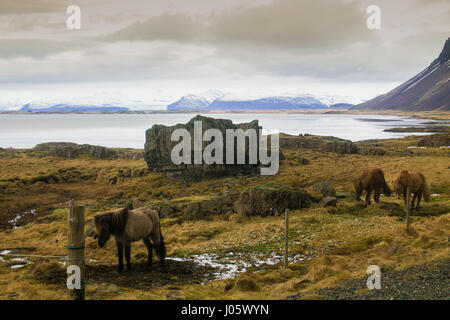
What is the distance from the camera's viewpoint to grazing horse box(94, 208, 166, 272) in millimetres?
13531

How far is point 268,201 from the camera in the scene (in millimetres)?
26938

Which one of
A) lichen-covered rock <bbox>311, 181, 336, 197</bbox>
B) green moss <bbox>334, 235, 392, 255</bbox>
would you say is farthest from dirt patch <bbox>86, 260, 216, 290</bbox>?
lichen-covered rock <bbox>311, 181, 336, 197</bbox>

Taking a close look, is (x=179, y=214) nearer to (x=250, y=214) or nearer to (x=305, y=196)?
(x=250, y=214)

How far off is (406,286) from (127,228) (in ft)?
31.7

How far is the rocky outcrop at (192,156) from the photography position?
4831 centimetres

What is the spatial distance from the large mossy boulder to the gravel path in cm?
1430

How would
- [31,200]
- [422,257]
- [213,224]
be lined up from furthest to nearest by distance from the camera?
[31,200]
[213,224]
[422,257]

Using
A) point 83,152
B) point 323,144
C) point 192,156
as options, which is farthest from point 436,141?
point 83,152

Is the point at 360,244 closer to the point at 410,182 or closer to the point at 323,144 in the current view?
the point at 410,182

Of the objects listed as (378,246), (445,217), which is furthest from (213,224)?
(445,217)

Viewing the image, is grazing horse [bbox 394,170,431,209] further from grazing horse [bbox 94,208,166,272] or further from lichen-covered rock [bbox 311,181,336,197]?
grazing horse [bbox 94,208,166,272]

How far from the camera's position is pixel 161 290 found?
492 inches

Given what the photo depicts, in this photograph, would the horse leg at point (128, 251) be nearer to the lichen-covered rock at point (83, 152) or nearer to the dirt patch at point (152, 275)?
the dirt patch at point (152, 275)
